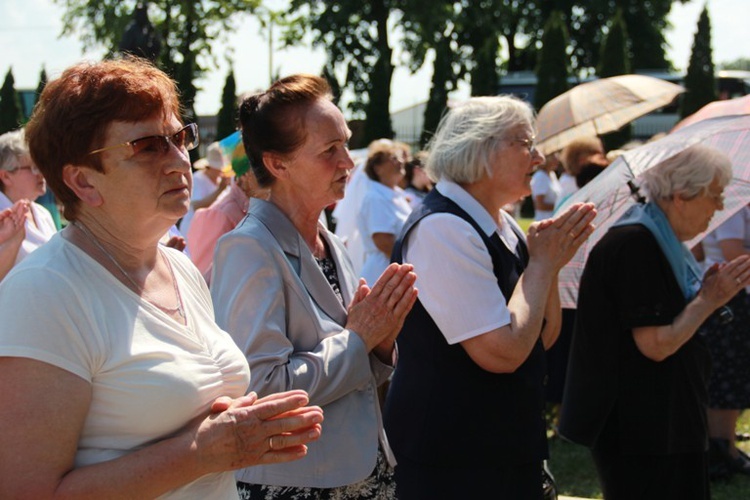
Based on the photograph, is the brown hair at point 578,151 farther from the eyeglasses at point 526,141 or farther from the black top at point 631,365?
the eyeglasses at point 526,141

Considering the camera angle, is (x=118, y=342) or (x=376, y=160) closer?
(x=118, y=342)

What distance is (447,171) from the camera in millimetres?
3297

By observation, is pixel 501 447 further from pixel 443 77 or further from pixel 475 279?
pixel 443 77

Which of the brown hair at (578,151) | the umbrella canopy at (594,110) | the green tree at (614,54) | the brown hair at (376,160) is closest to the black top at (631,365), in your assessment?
the brown hair at (578,151)

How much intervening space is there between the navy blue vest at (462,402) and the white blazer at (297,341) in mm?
461

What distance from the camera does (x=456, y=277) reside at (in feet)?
9.93

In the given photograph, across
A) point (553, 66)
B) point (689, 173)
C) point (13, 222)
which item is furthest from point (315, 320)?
point (553, 66)

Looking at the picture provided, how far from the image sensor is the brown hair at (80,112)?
6.40 ft

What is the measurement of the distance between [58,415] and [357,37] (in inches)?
1582

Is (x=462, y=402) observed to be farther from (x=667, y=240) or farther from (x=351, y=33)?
(x=351, y=33)

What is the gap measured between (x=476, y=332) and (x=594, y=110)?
4.99 m

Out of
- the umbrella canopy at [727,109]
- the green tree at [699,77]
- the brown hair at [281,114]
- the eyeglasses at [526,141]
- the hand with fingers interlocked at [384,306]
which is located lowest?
the green tree at [699,77]

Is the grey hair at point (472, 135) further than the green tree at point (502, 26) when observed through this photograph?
No

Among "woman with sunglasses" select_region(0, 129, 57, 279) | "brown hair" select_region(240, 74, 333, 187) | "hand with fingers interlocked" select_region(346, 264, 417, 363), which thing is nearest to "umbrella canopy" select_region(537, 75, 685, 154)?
"woman with sunglasses" select_region(0, 129, 57, 279)
